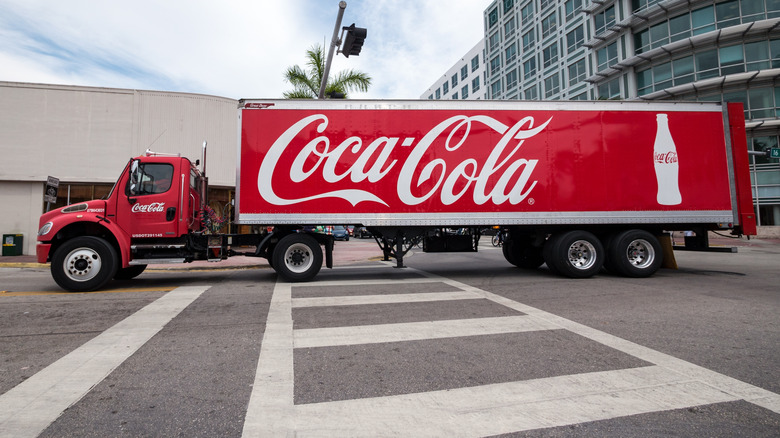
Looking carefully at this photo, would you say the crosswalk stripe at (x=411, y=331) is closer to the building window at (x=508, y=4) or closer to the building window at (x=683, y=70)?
the building window at (x=683, y=70)

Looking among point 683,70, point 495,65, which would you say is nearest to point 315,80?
point 683,70

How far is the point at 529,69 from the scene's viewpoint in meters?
45.8

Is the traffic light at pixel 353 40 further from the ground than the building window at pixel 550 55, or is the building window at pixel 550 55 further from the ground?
the building window at pixel 550 55

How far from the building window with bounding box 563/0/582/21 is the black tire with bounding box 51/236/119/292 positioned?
4428 centimetres

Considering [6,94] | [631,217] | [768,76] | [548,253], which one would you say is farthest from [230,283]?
[768,76]

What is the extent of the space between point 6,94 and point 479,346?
69.2ft

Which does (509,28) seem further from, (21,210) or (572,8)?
(21,210)

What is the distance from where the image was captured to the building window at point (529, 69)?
4488cm

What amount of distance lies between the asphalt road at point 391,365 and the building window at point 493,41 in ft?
173

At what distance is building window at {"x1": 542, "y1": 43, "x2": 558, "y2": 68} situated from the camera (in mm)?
41875

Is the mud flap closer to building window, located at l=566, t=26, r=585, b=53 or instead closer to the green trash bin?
the green trash bin

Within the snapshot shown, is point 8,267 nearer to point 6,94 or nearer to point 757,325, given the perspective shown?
point 6,94

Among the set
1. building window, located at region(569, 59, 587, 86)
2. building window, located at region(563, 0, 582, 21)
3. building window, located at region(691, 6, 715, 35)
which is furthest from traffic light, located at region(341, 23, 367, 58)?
building window, located at region(563, 0, 582, 21)

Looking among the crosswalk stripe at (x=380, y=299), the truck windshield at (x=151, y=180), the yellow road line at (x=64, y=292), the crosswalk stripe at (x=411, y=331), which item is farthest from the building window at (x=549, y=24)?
the yellow road line at (x=64, y=292)
